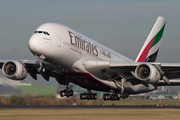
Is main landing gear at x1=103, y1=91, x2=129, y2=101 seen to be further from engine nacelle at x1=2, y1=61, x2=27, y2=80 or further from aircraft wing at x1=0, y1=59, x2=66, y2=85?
engine nacelle at x1=2, y1=61, x2=27, y2=80

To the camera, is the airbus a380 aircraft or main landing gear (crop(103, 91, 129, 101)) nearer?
the airbus a380 aircraft

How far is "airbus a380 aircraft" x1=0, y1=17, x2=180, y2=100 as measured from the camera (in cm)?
3103

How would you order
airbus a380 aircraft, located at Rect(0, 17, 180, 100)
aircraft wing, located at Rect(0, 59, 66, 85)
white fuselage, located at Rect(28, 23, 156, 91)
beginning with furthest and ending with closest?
aircraft wing, located at Rect(0, 59, 66, 85)
airbus a380 aircraft, located at Rect(0, 17, 180, 100)
white fuselage, located at Rect(28, 23, 156, 91)

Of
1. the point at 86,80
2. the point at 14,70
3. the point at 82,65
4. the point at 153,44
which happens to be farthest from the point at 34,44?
the point at 153,44

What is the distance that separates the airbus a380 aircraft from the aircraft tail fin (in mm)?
4468

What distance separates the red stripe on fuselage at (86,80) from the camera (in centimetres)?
3547

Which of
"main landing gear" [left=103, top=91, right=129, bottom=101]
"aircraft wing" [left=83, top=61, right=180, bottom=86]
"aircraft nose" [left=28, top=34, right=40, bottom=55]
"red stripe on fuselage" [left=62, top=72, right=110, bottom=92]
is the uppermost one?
"aircraft nose" [left=28, top=34, right=40, bottom=55]

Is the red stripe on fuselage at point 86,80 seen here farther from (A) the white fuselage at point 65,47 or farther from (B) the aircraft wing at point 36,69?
(B) the aircraft wing at point 36,69

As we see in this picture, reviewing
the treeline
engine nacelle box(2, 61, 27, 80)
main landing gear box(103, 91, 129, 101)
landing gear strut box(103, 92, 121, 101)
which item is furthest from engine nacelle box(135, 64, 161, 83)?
the treeline

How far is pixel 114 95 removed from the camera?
1590 inches

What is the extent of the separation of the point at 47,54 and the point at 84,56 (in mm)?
5184

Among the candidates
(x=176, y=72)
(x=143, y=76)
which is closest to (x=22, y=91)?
(x=143, y=76)

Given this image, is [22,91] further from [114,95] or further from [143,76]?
[143,76]
